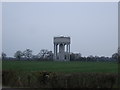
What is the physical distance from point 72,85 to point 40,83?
275 cm

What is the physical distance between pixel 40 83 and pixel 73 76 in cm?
274

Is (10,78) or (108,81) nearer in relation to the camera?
(108,81)

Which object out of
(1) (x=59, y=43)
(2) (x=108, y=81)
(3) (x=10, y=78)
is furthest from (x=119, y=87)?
(1) (x=59, y=43)

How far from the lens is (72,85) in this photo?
658 inches

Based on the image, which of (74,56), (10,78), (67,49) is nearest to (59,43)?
(67,49)

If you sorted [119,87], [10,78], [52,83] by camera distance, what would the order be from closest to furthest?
[119,87], [52,83], [10,78]

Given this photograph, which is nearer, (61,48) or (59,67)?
(59,67)

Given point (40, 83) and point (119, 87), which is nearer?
point (119, 87)

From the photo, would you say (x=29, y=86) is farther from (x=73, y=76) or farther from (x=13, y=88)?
(x=73, y=76)

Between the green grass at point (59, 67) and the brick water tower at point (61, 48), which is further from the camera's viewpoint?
the brick water tower at point (61, 48)

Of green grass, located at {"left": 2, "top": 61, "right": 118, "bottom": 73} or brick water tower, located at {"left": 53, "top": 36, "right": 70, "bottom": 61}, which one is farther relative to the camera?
brick water tower, located at {"left": 53, "top": 36, "right": 70, "bottom": 61}

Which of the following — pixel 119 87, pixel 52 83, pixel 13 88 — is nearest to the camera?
pixel 119 87

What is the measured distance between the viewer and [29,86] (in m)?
18.8

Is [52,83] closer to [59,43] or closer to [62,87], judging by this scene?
[62,87]
